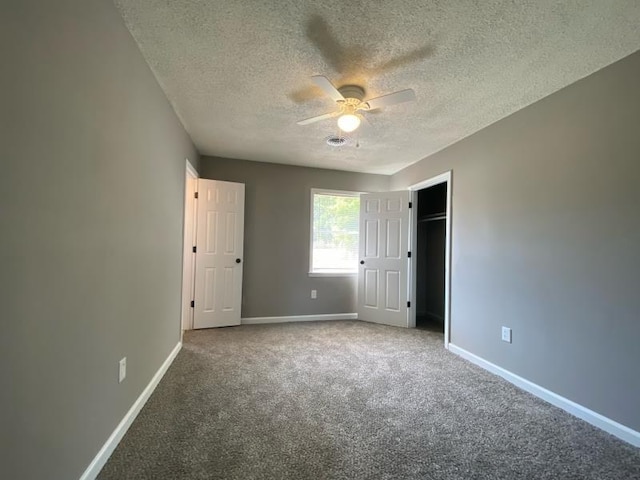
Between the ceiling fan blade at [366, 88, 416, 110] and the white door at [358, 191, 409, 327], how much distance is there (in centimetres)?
241

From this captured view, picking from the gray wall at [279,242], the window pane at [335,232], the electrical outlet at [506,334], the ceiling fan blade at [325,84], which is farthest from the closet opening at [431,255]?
the ceiling fan blade at [325,84]

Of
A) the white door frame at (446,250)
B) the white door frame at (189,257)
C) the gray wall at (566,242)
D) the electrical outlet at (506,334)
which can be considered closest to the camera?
the gray wall at (566,242)

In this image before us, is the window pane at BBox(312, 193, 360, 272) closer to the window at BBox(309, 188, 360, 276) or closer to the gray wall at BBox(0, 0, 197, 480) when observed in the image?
the window at BBox(309, 188, 360, 276)

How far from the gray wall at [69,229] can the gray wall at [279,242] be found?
2194 millimetres

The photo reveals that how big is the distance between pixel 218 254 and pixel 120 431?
2.48 metres

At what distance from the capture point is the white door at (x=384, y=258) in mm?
4336

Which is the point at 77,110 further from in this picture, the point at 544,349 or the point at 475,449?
the point at 544,349

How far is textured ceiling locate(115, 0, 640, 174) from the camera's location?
5.05 feet

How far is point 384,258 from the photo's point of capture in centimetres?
446

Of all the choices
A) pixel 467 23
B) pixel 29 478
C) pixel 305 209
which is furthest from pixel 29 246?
pixel 305 209

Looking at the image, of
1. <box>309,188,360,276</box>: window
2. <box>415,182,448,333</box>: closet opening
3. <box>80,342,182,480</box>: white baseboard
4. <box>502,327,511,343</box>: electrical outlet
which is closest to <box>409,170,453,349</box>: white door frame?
<box>415,182,448,333</box>: closet opening

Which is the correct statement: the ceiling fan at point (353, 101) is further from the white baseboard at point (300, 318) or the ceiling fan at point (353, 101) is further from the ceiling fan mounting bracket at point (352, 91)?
the white baseboard at point (300, 318)

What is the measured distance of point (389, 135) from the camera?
10.6ft

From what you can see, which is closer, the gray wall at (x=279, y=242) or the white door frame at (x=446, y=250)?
the white door frame at (x=446, y=250)
